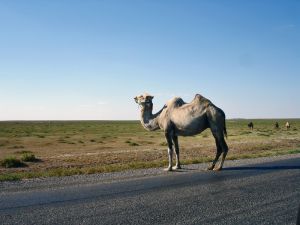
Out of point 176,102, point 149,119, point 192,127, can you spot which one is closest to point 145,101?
point 149,119

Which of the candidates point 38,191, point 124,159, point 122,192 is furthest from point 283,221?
point 124,159

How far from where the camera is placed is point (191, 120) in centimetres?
1508

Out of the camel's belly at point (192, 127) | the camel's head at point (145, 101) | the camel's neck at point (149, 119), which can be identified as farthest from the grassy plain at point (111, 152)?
the camel's head at point (145, 101)

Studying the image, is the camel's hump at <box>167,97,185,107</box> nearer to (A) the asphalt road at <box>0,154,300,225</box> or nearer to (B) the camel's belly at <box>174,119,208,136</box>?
(B) the camel's belly at <box>174,119,208,136</box>

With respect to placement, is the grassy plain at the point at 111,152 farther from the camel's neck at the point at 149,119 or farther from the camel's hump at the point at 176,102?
the camel's hump at the point at 176,102

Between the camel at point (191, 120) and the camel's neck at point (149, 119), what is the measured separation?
4cm

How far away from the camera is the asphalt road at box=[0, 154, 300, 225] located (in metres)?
7.09

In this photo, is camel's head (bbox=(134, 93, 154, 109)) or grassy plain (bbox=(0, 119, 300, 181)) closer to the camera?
camel's head (bbox=(134, 93, 154, 109))

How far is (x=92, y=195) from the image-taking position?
9.27 metres

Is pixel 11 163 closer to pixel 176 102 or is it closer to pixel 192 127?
pixel 176 102

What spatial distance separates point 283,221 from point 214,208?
1342 mm

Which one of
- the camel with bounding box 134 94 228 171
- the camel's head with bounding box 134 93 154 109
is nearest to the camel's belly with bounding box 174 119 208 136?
the camel with bounding box 134 94 228 171

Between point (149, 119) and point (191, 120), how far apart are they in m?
2.02

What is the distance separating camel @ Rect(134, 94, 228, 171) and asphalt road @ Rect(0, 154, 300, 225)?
2680mm
